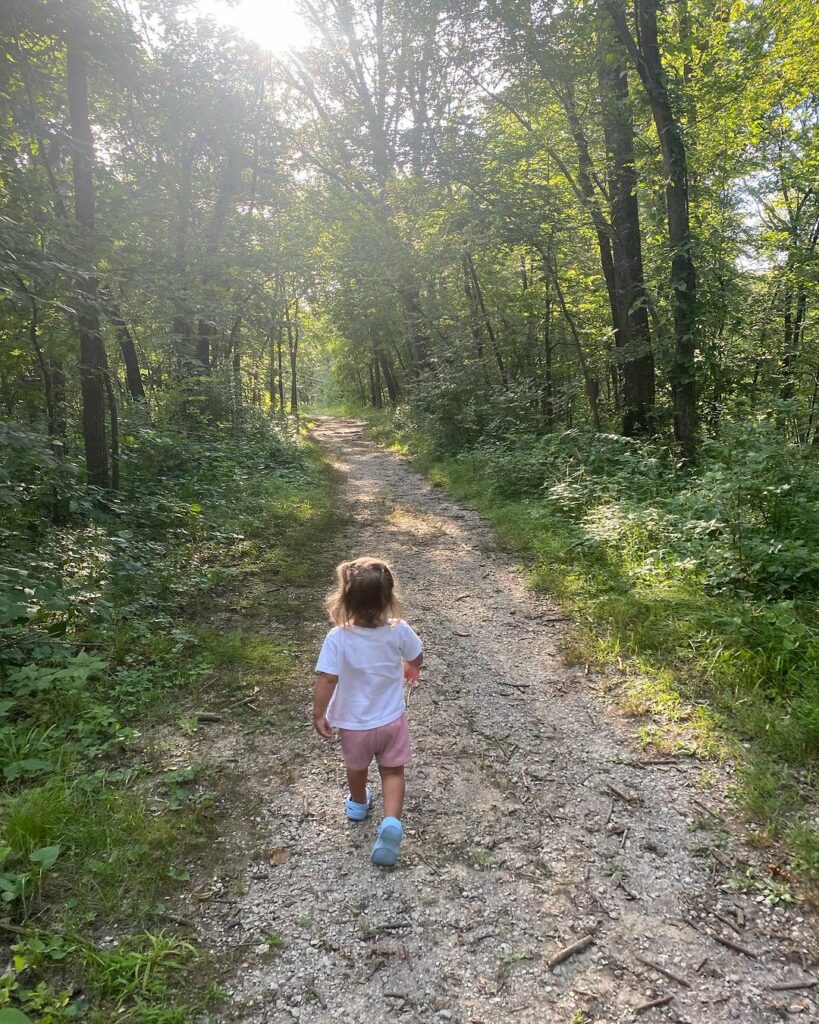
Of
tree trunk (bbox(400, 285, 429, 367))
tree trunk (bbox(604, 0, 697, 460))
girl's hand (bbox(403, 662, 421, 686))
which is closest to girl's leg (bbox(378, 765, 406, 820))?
girl's hand (bbox(403, 662, 421, 686))

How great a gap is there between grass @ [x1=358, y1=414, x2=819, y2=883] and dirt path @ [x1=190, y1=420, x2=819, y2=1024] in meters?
0.26

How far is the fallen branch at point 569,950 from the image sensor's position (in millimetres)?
2244

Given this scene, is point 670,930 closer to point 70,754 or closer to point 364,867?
point 364,867

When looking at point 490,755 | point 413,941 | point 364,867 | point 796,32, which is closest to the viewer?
point 413,941

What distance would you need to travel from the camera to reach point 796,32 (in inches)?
431

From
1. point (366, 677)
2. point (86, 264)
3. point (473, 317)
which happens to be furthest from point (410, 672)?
point (473, 317)

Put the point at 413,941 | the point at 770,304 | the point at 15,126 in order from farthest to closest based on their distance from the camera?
the point at 770,304 < the point at 15,126 < the point at 413,941

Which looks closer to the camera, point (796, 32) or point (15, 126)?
point (15, 126)

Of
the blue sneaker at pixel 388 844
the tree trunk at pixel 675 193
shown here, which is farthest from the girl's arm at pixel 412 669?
the tree trunk at pixel 675 193

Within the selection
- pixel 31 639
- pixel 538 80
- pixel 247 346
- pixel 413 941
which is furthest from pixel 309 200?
pixel 413 941

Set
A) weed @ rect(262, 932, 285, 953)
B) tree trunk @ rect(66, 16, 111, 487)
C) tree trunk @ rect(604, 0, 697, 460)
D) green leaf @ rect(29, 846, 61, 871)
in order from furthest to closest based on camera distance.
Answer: tree trunk @ rect(604, 0, 697, 460) → tree trunk @ rect(66, 16, 111, 487) → green leaf @ rect(29, 846, 61, 871) → weed @ rect(262, 932, 285, 953)

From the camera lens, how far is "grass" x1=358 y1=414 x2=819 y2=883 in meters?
3.08

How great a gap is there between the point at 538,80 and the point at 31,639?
12.2 metres

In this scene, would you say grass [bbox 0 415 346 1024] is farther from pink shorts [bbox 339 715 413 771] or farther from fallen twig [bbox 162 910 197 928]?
pink shorts [bbox 339 715 413 771]
